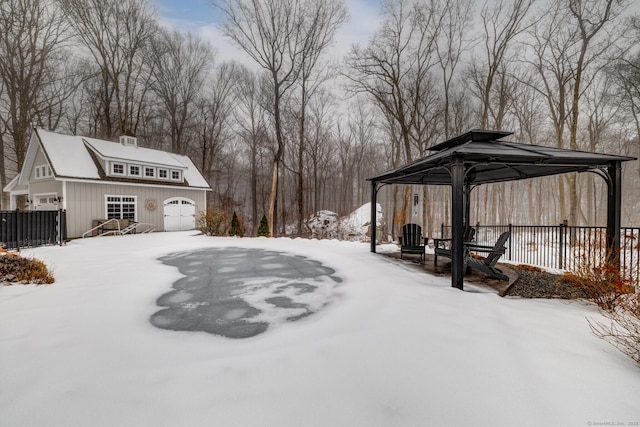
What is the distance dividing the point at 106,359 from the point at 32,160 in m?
17.4

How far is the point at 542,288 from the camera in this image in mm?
5117

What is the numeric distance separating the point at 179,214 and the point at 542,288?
55.8ft

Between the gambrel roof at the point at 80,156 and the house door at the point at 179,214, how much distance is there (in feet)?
3.81

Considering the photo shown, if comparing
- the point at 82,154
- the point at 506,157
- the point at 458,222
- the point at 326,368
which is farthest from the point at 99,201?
the point at 506,157

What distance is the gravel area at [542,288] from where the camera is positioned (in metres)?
4.72

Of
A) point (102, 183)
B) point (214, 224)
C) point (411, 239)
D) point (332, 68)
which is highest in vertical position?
point (332, 68)

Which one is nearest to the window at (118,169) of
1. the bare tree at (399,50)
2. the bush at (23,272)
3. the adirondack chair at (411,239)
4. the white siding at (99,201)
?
the white siding at (99,201)

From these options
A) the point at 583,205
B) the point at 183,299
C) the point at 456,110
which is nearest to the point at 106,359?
the point at 183,299

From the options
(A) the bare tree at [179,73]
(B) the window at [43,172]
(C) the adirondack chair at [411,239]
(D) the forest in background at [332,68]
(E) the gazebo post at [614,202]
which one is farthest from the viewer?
(A) the bare tree at [179,73]

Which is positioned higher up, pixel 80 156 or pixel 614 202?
pixel 80 156

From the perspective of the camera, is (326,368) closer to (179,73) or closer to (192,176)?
(192,176)

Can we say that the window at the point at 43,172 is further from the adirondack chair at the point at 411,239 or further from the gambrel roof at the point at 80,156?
the adirondack chair at the point at 411,239

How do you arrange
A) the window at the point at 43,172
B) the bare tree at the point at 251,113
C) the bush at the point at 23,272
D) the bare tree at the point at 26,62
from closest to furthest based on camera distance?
1. the bush at the point at 23,272
2. the window at the point at 43,172
3. the bare tree at the point at 26,62
4. the bare tree at the point at 251,113

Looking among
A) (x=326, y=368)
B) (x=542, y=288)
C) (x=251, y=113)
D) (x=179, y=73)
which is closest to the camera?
(x=326, y=368)
